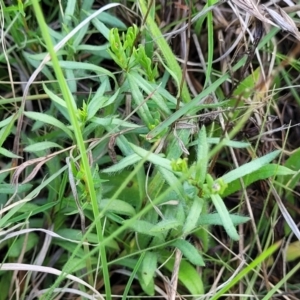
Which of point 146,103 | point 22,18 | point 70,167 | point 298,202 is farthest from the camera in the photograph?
point 298,202

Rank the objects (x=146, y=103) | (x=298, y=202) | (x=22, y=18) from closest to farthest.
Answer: (x=146, y=103)
(x=22, y=18)
(x=298, y=202)

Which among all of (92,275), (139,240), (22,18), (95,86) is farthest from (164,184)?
(22,18)

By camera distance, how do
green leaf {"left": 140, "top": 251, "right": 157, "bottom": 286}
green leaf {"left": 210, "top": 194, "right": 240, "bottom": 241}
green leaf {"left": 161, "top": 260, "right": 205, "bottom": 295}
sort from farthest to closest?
green leaf {"left": 161, "top": 260, "right": 205, "bottom": 295} → green leaf {"left": 140, "top": 251, "right": 157, "bottom": 286} → green leaf {"left": 210, "top": 194, "right": 240, "bottom": 241}

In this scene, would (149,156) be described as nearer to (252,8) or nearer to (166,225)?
(166,225)

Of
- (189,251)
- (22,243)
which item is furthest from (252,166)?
(22,243)

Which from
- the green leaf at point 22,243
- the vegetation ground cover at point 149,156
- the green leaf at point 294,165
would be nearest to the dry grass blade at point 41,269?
the vegetation ground cover at point 149,156

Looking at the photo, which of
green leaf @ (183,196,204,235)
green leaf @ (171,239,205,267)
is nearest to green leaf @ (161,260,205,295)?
green leaf @ (171,239,205,267)

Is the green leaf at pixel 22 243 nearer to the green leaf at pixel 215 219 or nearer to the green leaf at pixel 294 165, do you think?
the green leaf at pixel 215 219

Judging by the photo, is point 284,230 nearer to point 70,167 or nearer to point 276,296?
point 276,296

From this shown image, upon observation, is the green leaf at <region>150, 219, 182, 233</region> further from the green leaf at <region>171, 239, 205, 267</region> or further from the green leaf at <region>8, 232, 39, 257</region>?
the green leaf at <region>8, 232, 39, 257</region>
